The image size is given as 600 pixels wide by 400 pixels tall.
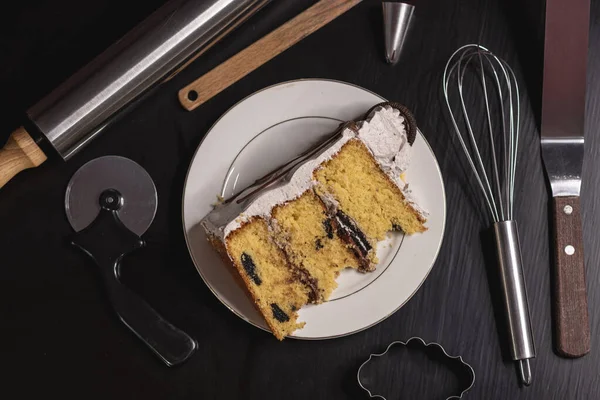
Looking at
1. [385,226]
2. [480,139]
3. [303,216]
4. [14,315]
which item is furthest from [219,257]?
[480,139]

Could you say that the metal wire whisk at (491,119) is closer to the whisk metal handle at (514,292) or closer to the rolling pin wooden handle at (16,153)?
the whisk metal handle at (514,292)

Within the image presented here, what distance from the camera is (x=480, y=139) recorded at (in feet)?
5.33

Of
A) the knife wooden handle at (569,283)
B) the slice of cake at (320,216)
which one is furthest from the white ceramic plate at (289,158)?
the knife wooden handle at (569,283)

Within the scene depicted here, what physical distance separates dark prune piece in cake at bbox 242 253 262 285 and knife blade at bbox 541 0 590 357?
0.69 meters

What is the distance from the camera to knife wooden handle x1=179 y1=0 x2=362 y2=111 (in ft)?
5.23

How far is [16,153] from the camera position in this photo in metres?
1.50

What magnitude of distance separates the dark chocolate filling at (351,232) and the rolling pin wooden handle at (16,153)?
68cm

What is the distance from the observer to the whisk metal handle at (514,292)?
1.53 m

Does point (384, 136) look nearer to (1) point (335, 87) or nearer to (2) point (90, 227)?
(1) point (335, 87)

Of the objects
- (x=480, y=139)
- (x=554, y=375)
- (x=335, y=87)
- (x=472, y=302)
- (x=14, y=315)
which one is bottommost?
(x=554, y=375)

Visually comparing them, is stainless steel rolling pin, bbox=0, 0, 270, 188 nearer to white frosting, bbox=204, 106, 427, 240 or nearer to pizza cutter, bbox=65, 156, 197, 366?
pizza cutter, bbox=65, 156, 197, 366

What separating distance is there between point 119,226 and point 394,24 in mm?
785

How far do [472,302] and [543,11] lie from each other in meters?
0.72

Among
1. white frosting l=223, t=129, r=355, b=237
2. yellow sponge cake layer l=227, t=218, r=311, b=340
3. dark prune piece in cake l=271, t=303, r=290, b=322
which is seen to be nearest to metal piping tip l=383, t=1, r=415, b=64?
white frosting l=223, t=129, r=355, b=237
